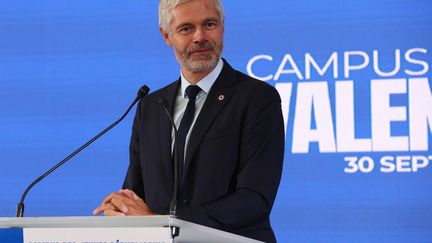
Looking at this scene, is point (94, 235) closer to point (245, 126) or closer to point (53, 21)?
point (245, 126)

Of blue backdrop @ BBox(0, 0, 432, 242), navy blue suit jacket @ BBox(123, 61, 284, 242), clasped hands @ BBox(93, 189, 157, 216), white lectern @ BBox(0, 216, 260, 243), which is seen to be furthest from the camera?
blue backdrop @ BBox(0, 0, 432, 242)

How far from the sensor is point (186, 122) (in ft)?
Answer: 7.82

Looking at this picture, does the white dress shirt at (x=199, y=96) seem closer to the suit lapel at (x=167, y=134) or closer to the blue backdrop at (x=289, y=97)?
the suit lapel at (x=167, y=134)

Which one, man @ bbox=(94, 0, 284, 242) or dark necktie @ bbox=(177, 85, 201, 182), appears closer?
man @ bbox=(94, 0, 284, 242)

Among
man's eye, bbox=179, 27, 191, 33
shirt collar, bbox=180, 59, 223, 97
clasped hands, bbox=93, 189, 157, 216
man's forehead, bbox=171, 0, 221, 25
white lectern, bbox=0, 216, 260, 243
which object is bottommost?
white lectern, bbox=0, 216, 260, 243

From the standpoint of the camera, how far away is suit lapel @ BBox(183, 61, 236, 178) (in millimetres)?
2318

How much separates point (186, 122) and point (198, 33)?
274 mm

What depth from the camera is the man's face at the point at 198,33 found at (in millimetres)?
2396

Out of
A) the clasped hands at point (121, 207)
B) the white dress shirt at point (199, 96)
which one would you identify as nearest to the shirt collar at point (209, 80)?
the white dress shirt at point (199, 96)

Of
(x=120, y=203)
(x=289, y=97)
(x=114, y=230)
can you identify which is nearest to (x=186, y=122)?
(x=120, y=203)

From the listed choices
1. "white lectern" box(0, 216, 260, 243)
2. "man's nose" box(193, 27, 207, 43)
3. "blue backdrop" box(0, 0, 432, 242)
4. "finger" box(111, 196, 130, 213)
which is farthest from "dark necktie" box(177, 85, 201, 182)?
"blue backdrop" box(0, 0, 432, 242)

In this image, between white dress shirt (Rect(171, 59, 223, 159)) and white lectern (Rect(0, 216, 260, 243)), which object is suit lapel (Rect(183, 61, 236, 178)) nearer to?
white dress shirt (Rect(171, 59, 223, 159))

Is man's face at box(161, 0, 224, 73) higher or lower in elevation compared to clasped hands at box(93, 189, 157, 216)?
higher

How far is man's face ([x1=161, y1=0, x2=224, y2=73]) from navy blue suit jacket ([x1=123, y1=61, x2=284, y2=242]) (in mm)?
82
